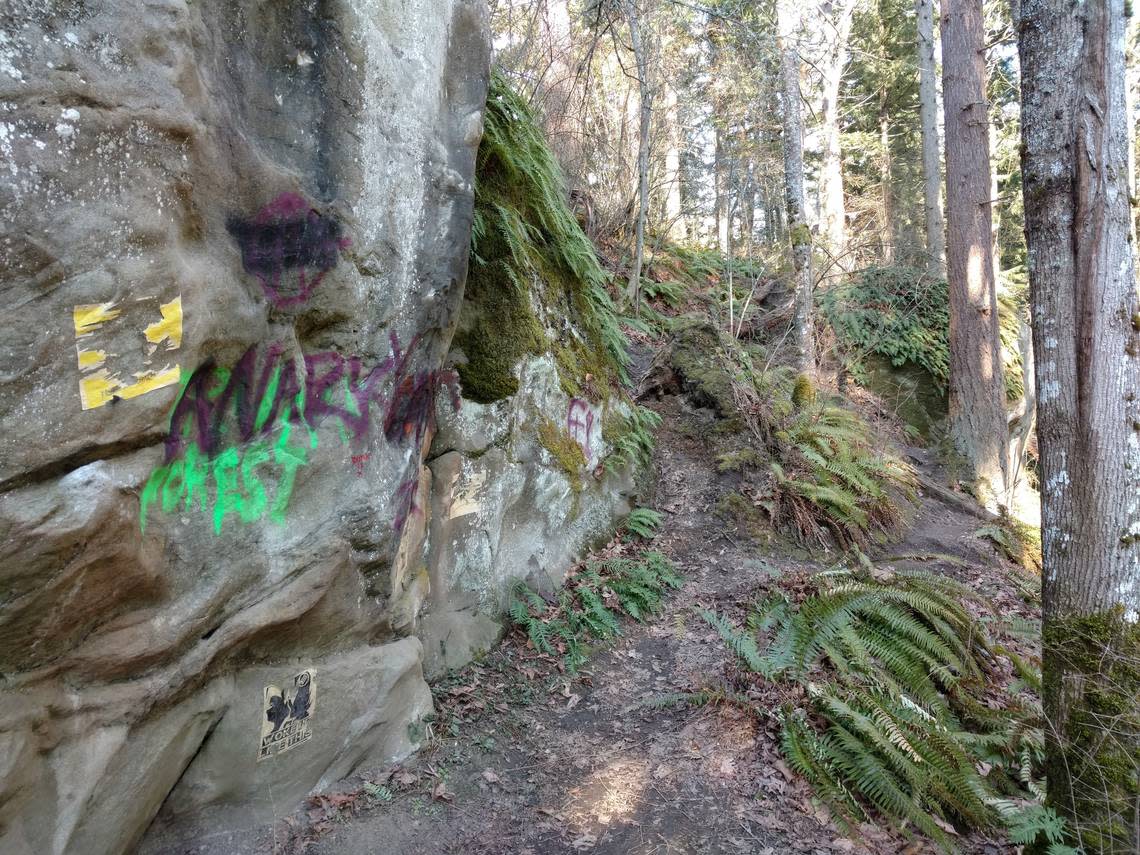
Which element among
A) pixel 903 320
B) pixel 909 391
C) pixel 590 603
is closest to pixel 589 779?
pixel 590 603

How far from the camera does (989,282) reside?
10570mm

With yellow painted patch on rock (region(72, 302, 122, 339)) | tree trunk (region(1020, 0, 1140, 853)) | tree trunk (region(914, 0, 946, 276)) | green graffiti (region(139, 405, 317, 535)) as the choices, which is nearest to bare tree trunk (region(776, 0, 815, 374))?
tree trunk (region(1020, 0, 1140, 853))

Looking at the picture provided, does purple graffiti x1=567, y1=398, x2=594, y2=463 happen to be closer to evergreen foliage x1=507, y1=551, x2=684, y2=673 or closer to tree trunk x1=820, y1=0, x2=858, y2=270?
evergreen foliage x1=507, y1=551, x2=684, y2=673

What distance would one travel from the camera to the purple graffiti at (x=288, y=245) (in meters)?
3.54

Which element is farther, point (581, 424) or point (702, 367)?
point (702, 367)

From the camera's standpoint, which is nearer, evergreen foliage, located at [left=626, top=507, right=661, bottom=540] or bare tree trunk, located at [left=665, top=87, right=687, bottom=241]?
evergreen foliage, located at [left=626, top=507, right=661, bottom=540]

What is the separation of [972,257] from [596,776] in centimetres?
1008

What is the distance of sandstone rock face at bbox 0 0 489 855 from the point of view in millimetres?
2623

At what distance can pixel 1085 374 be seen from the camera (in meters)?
3.65

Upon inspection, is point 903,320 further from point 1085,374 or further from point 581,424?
point 1085,374

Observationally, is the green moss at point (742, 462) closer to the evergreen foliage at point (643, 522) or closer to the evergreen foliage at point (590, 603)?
the evergreen foliage at point (643, 522)

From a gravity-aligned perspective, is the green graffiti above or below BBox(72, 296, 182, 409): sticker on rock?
below

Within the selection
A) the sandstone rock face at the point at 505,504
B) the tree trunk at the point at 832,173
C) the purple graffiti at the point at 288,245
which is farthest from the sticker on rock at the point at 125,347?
the tree trunk at the point at 832,173

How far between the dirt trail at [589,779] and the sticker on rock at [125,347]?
2398mm
